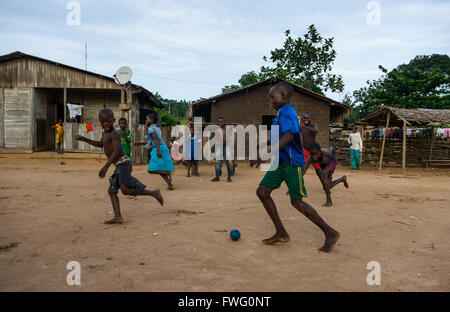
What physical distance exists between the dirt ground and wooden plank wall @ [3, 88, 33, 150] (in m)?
9.69

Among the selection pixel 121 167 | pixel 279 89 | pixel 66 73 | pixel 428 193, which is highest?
pixel 66 73

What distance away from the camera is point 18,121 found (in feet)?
46.9

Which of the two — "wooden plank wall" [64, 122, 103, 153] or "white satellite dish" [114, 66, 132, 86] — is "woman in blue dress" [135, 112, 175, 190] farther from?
"wooden plank wall" [64, 122, 103, 153]

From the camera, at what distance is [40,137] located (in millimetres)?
14969

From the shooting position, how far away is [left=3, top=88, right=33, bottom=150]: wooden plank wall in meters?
14.2

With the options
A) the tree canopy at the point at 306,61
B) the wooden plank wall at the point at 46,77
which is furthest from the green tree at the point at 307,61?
the wooden plank wall at the point at 46,77

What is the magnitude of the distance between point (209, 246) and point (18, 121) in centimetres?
1469

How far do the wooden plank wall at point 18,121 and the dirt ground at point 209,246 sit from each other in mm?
9687

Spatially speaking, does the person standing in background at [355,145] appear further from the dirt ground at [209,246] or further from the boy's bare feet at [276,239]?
the boy's bare feet at [276,239]

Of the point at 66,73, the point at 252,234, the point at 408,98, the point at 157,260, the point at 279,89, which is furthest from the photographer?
the point at 408,98

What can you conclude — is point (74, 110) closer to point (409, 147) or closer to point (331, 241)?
point (331, 241)
